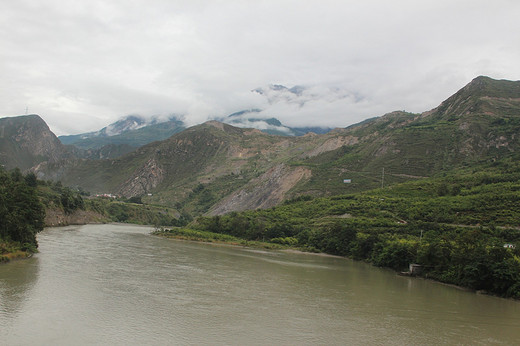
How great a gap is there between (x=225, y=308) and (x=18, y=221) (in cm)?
2920

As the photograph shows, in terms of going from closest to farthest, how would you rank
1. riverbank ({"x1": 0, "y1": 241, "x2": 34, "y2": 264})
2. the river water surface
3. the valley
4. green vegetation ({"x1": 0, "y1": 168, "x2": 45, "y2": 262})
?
the river water surface, riverbank ({"x1": 0, "y1": 241, "x2": 34, "y2": 264}), green vegetation ({"x1": 0, "y1": 168, "x2": 45, "y2": 262}), the valley

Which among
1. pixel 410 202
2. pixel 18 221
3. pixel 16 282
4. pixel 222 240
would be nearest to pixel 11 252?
pixel 18 221

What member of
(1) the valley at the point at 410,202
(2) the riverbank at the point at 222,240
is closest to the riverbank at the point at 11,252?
(2) the riverbank at the point at 222,240

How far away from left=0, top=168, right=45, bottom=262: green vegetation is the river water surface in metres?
2.26

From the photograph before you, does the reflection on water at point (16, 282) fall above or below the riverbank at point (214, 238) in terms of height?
above

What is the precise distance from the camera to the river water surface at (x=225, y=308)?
69.7ft

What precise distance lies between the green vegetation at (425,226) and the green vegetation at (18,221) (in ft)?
150

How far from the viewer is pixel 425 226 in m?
64.4

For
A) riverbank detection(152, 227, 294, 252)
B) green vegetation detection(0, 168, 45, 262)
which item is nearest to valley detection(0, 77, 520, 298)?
riverbank detection(152, 227, 294, 252)

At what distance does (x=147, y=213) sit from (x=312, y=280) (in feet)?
394

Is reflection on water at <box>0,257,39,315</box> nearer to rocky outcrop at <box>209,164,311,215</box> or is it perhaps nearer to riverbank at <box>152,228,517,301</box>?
riverbank at <box>152,228,517,301</box>

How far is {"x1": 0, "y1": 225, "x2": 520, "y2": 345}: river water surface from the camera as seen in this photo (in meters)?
21.2

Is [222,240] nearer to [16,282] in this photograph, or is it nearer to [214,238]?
[214,238]

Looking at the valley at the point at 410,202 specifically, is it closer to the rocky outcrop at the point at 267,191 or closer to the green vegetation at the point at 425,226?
the green vegetation at the point at 425,226
